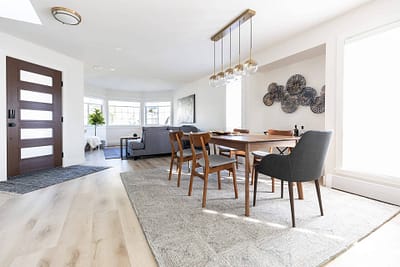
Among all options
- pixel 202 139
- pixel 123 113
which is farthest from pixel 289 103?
pixel 123 113

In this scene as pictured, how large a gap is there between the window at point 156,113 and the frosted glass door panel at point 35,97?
520 centimetres

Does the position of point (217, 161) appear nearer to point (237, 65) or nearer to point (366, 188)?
point (237, 65)

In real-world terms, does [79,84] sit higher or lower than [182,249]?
higher

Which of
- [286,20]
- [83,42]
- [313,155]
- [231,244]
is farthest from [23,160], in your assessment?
[286,20]

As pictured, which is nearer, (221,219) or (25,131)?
(221,219)

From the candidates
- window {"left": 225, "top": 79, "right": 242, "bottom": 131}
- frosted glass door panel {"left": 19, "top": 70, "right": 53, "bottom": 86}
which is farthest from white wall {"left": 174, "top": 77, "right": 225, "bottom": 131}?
frosted glass door panel {"left": 19, "top": 70, "right": 53, "bottom": 86}

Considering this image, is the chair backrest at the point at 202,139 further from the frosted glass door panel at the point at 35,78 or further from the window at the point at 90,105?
the window at the point at 90,105

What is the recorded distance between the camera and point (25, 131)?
11.1 feet

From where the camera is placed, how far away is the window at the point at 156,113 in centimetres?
890

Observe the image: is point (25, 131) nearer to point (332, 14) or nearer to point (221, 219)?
point (221, 219)

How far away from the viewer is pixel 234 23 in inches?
105

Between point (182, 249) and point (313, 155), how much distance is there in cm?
134

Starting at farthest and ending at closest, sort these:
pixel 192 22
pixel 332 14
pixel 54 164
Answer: pixel 54 164 → pixel 192 22 → pixel 332 14

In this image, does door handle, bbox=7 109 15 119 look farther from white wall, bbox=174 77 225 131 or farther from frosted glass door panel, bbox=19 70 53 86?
white wall, bbox=174 77 225 131
